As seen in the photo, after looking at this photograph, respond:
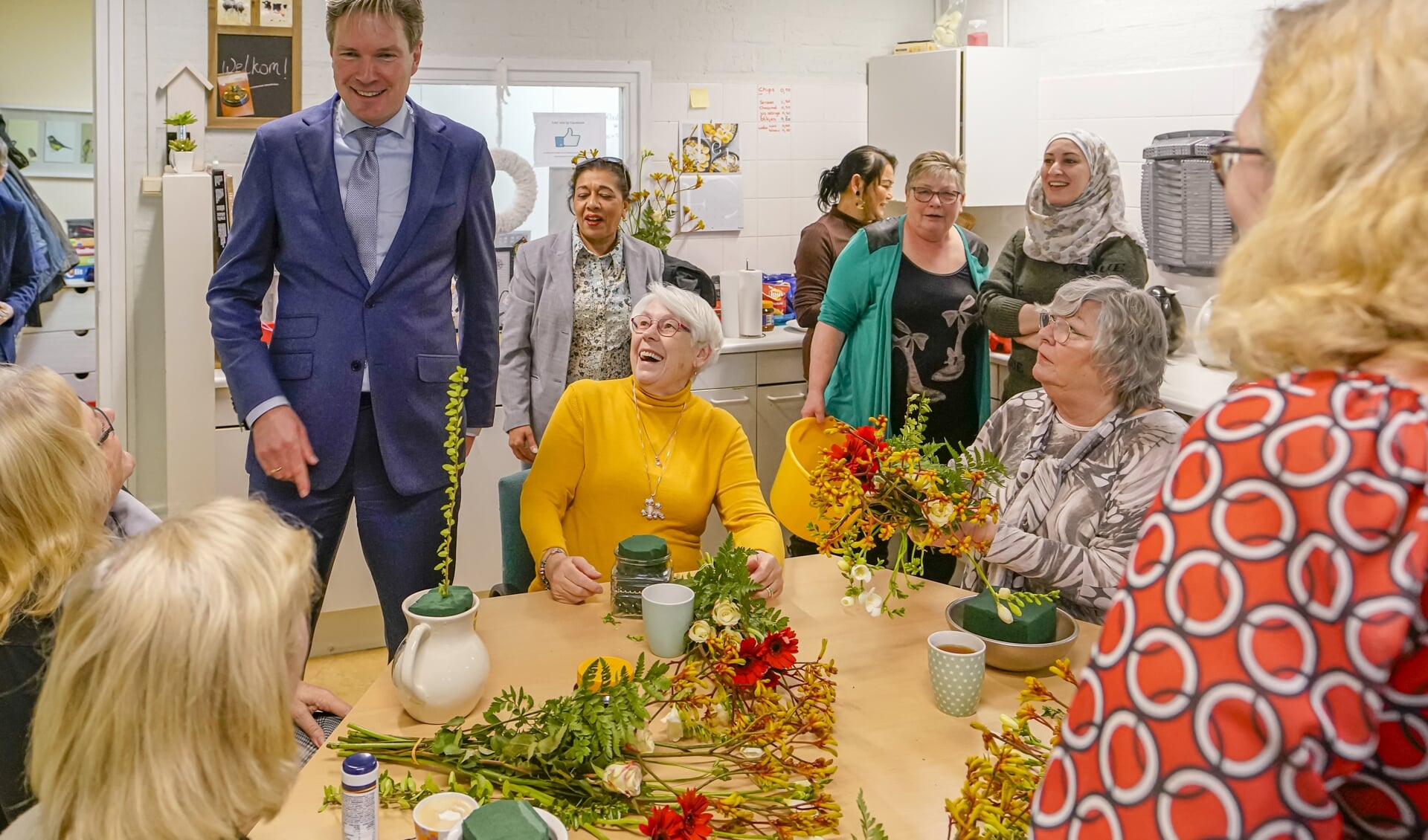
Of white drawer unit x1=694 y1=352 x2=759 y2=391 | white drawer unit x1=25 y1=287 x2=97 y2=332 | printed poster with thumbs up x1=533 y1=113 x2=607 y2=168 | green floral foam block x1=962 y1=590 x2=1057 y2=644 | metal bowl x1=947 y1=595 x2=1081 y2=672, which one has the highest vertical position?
printed poster with thumbs up x1=533 y1=113 x2=607 y2=168

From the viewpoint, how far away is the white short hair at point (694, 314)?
2467 mm

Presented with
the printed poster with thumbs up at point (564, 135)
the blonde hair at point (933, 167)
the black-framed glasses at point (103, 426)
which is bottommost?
the black-framed glasses at point (103, 426)

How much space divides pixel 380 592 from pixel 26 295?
1.63 meters

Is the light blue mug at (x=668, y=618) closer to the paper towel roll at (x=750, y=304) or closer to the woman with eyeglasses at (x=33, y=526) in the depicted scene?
the woman with eyeglasses at (x=33, y=526)

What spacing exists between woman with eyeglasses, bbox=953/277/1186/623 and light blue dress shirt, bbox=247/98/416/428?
1228 millimetres

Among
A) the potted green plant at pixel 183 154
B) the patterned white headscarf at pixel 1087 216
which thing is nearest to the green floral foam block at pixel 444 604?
the patterned white headscarf at pixel 1087 216

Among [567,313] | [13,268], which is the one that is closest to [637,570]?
[567,313]

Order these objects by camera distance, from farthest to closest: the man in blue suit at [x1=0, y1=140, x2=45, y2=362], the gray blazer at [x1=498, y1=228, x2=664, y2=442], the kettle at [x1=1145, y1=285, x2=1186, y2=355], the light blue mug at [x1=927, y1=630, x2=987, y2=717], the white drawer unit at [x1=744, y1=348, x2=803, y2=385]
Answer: the white drawer unit at [x1=744, y1=348, x2=803, y2=385], the kettle at [x1=1145, y1=285, x2=1186, y2=355], the gray blazer at [x1=498, y1=228, x2=664, y2=442], the man in blue suit at [x1=0, y1=140, x2=45, y2=362], the light blue mug at [x1=927, y1=630, x2=987, y2=717]

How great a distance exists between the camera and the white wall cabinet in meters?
4.40

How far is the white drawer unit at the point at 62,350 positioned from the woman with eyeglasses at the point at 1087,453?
260cm

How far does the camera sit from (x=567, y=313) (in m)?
3.27

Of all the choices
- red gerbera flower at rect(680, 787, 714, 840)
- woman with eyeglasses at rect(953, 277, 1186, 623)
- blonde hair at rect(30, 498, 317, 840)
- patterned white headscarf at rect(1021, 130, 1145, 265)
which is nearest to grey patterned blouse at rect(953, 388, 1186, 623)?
woman with eyeglasses at rect(953, 277, 1186, 623)

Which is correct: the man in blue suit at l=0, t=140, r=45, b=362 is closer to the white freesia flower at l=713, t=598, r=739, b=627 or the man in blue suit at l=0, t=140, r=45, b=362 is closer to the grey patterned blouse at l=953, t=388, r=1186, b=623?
the white freesia flower at l=713, t=598, r=739, b=627

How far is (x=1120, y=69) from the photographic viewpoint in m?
4.13
